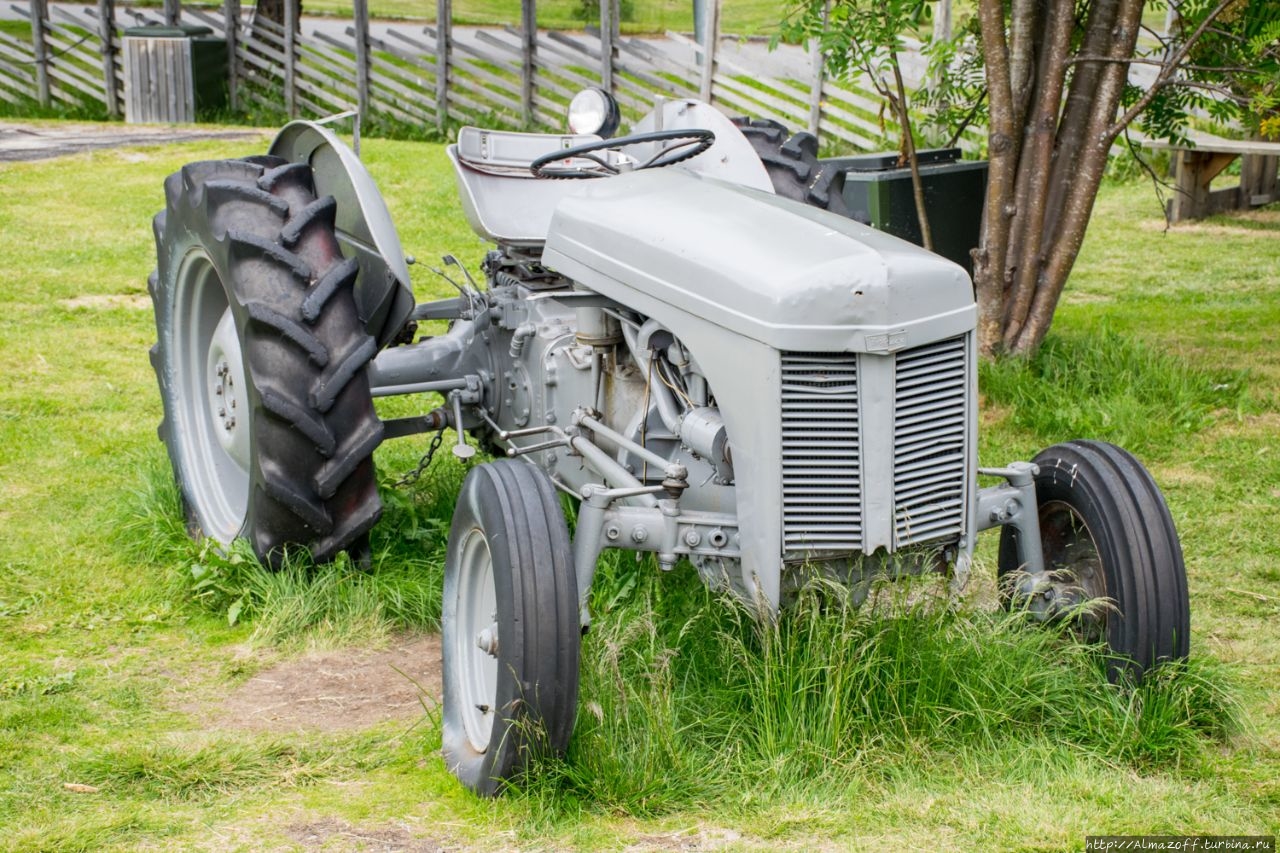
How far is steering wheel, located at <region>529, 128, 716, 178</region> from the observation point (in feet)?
15.3

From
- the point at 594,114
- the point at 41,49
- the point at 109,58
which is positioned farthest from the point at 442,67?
the point at 594,114

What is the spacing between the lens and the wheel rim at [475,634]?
3.86 m

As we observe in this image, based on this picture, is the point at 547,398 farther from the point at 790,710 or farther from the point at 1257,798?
the point at 1257,798

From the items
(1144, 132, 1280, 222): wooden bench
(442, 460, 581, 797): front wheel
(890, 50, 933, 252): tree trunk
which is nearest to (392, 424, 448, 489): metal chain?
(442, 460, 581, 797): front wheel

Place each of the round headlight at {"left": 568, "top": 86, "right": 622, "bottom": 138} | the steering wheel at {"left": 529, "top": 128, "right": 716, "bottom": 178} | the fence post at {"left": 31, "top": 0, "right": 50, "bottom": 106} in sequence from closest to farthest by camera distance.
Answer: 1. the steering wheel at {"left": 529, "top": 128, "right": 716, "bottom": 178}
2. the round headlight at {"left": 568, "top": 86, "right": 622, "bottom": 138}
3. the fence post at {"left": 31, "top": 0, "right": 50, "bottom": 106}

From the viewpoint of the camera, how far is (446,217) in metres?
11.0

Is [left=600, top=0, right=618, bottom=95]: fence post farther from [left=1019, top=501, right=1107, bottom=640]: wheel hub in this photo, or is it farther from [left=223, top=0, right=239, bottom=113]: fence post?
[left=1019, top=501, right=1107, bottom=640]: wheel hub

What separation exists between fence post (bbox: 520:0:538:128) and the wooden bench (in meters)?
6.19

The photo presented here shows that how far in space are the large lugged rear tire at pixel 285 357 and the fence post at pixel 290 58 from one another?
448 inches

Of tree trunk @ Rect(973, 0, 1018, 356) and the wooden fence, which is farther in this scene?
the wooden fence

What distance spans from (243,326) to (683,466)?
1551 millimetres

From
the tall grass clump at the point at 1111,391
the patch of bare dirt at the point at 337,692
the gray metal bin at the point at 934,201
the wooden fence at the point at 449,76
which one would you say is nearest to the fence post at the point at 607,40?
the wooden fence at the point at 449,76

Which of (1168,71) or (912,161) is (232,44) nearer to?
(912,161)

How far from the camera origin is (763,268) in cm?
367
